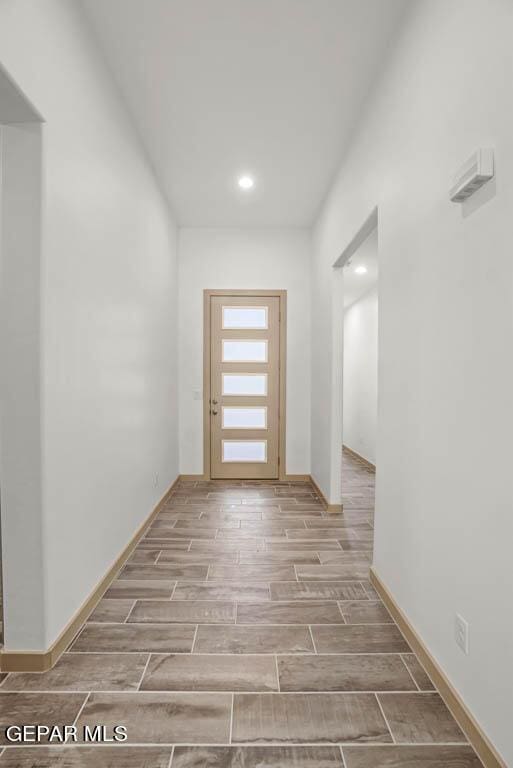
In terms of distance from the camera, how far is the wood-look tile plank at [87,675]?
1680 mm

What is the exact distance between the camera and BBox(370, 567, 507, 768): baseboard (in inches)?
52.4

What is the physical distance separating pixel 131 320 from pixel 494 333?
2.38m

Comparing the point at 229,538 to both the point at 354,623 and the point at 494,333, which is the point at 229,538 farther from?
the point at 494,333

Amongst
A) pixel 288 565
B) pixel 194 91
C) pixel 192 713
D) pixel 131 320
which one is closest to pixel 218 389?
pixel 131 320

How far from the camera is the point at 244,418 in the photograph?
520cm

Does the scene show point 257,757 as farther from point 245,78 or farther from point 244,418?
point 244,418

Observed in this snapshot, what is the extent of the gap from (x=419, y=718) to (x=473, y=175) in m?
1.86

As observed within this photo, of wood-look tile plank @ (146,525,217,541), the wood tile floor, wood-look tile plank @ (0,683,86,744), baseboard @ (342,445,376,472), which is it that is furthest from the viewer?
baseboard @ (342,445,376,472)

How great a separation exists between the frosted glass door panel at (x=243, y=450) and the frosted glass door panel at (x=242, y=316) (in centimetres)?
138

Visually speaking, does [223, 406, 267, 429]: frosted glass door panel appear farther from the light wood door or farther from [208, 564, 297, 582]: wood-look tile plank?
[208, 564, 297, 582]: wood-look tile plank

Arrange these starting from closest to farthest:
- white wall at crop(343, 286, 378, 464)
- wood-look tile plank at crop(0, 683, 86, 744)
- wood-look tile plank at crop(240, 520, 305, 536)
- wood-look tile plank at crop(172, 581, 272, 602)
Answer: wood-look tile plank at crop(0, 683, 86, 744), wood-look tile plank at crop(172, 581, 272, 602), wood-look tile plank at crop(240, 520, 305, 536), white wall at crop(343, 286, 378, 464)

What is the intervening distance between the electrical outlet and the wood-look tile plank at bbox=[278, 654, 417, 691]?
0.33m

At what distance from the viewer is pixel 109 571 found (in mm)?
2518

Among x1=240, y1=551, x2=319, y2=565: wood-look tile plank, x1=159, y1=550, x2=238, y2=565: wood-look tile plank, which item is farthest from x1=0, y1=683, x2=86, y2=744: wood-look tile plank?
x1=240, y1=551, x2=319, y2=565: wood-look tile plank
